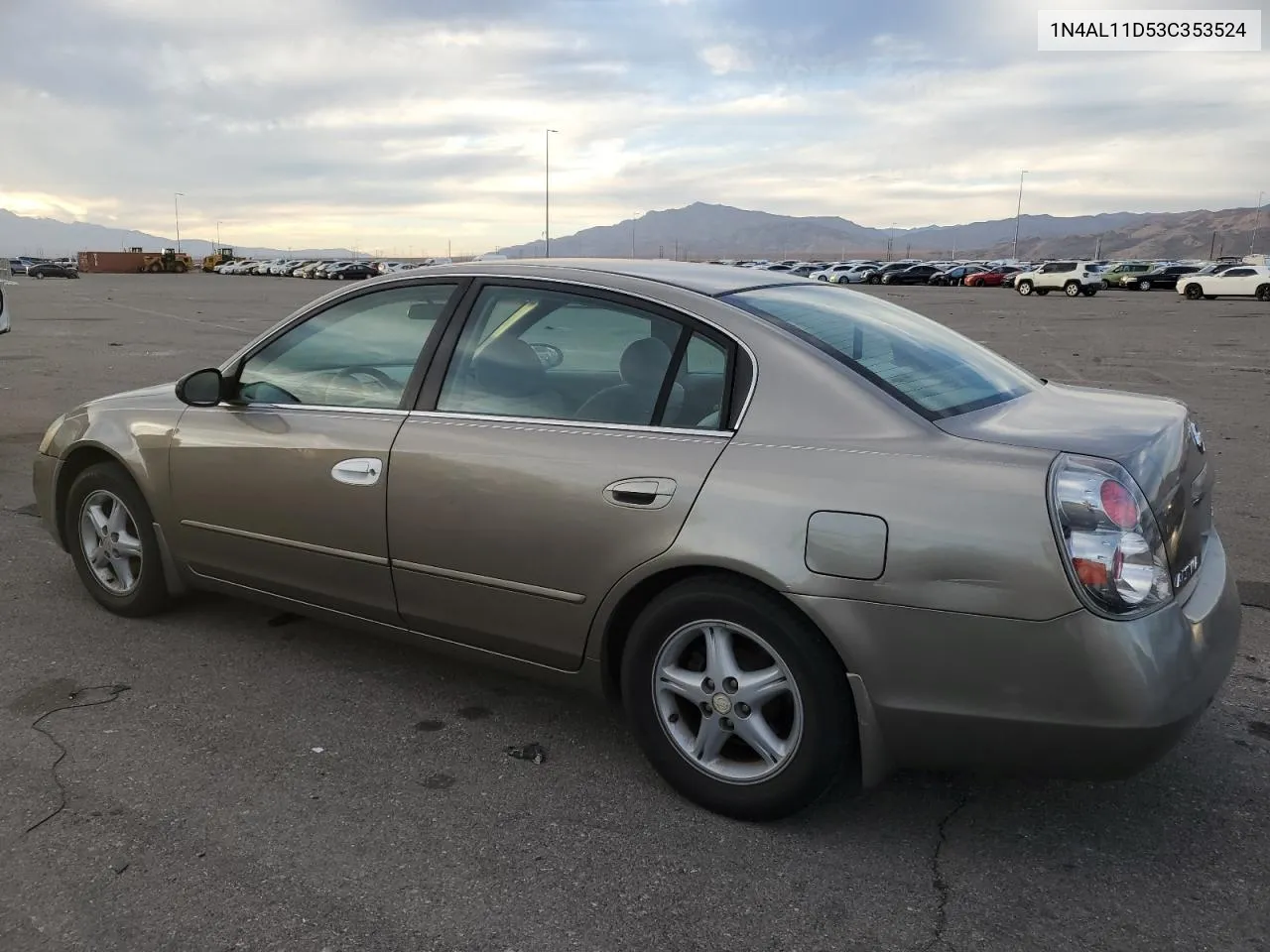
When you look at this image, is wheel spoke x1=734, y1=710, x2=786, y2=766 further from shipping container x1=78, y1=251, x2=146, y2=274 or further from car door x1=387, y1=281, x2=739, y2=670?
shipping container x1=78, y1=251, x2=146, y2=274

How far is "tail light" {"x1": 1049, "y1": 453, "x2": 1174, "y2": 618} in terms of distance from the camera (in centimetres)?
231

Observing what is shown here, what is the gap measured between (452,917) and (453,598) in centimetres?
107

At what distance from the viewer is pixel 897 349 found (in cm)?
316

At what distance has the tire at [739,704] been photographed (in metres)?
2.60

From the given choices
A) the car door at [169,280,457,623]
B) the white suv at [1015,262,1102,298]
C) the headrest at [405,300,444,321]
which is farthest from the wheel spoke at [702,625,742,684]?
the white suv at [1015,262,1102,298]

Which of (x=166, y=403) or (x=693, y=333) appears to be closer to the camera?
(x=693, y=333)

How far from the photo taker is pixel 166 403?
13.5 ft

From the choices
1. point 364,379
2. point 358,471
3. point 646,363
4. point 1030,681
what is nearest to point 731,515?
point 646,363

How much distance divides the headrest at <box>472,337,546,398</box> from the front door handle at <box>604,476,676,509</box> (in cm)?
55

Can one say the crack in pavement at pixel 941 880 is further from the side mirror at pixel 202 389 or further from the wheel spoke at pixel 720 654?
the side mirror at pixel 202 389

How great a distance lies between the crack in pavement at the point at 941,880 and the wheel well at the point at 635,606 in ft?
1.91

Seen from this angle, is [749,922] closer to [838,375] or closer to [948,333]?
[838,375]

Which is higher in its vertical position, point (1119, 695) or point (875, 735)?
point (1119, 695)


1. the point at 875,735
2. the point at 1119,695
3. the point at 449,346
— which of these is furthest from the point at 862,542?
the point at 449,346
